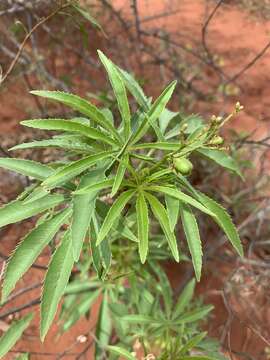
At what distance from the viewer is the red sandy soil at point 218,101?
229 cm

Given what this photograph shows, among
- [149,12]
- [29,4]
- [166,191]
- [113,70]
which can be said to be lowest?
[166,191]

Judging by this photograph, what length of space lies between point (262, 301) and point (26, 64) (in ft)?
6.45

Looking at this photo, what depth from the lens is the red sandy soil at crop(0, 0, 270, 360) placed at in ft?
Answer: 7.52

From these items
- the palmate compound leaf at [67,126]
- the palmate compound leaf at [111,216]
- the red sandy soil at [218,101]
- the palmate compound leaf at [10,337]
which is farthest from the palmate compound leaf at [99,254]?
the red sandy soil at [218,101]

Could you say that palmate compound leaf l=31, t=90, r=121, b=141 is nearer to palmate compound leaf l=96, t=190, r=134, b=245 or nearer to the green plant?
the green plant

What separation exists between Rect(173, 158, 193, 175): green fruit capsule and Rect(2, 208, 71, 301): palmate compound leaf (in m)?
0.34

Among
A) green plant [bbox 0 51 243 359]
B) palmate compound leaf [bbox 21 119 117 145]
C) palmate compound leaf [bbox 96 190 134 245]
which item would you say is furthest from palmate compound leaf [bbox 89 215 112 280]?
palmate compound leaf [bbox 21 119 117 145]

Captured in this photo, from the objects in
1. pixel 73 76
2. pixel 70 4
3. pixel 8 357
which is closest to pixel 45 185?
pixel 70 4

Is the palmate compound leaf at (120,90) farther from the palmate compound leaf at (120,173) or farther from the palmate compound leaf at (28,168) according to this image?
the palmate compound leaf at (28,168)

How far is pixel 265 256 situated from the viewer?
2.52 m

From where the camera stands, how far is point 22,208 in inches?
45.9

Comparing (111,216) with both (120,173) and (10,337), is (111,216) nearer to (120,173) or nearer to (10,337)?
(120,173)

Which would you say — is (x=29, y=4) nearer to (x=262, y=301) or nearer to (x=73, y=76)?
(x=73, y=76)

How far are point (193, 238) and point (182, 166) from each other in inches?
8.9
